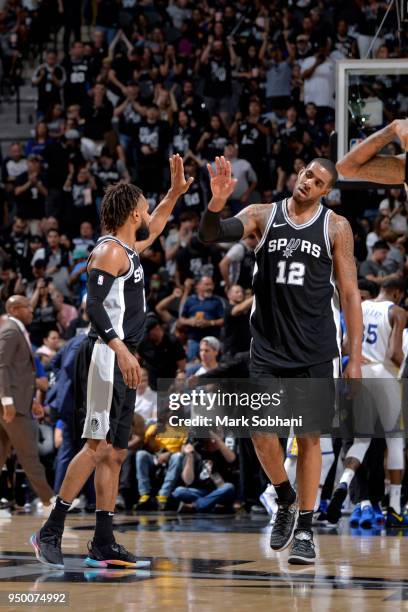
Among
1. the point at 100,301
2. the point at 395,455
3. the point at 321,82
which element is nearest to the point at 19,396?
the point at 395,455

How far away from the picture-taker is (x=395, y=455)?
970 cm

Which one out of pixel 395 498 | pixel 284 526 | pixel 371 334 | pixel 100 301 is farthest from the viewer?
pixel 371 334

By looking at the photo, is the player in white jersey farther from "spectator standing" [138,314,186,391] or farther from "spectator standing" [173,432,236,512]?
"spectator standing" [138,314,186,391]

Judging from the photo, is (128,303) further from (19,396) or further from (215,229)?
(19,396)

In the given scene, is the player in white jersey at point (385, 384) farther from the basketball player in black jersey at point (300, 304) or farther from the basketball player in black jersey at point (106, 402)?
the basketball player in black jersey at point (106, 402)

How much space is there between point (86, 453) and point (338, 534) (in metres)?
3.12

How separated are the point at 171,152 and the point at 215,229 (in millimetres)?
11324

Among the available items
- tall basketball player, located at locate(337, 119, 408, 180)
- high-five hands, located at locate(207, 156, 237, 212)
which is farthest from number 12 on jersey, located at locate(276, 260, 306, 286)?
tall basketball player, located at locate(337, 119, 408, 180)

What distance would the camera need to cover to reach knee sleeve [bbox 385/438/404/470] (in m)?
9.70

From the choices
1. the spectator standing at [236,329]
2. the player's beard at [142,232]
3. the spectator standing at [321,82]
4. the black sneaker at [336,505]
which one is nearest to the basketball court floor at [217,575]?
the black sneaker at [336,505]

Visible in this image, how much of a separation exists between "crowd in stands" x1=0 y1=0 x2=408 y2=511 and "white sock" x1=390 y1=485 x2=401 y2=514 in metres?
1.93

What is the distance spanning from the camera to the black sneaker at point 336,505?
9180 mm

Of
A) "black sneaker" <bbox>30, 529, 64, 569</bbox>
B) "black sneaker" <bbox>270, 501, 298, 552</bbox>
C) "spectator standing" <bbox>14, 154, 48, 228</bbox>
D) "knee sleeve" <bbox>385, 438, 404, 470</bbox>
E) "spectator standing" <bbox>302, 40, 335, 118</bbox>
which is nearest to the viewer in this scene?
"black sneaker" <bbox>30, 529, 64, 569</bbox>

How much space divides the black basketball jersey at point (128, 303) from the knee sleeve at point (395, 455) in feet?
13.1
